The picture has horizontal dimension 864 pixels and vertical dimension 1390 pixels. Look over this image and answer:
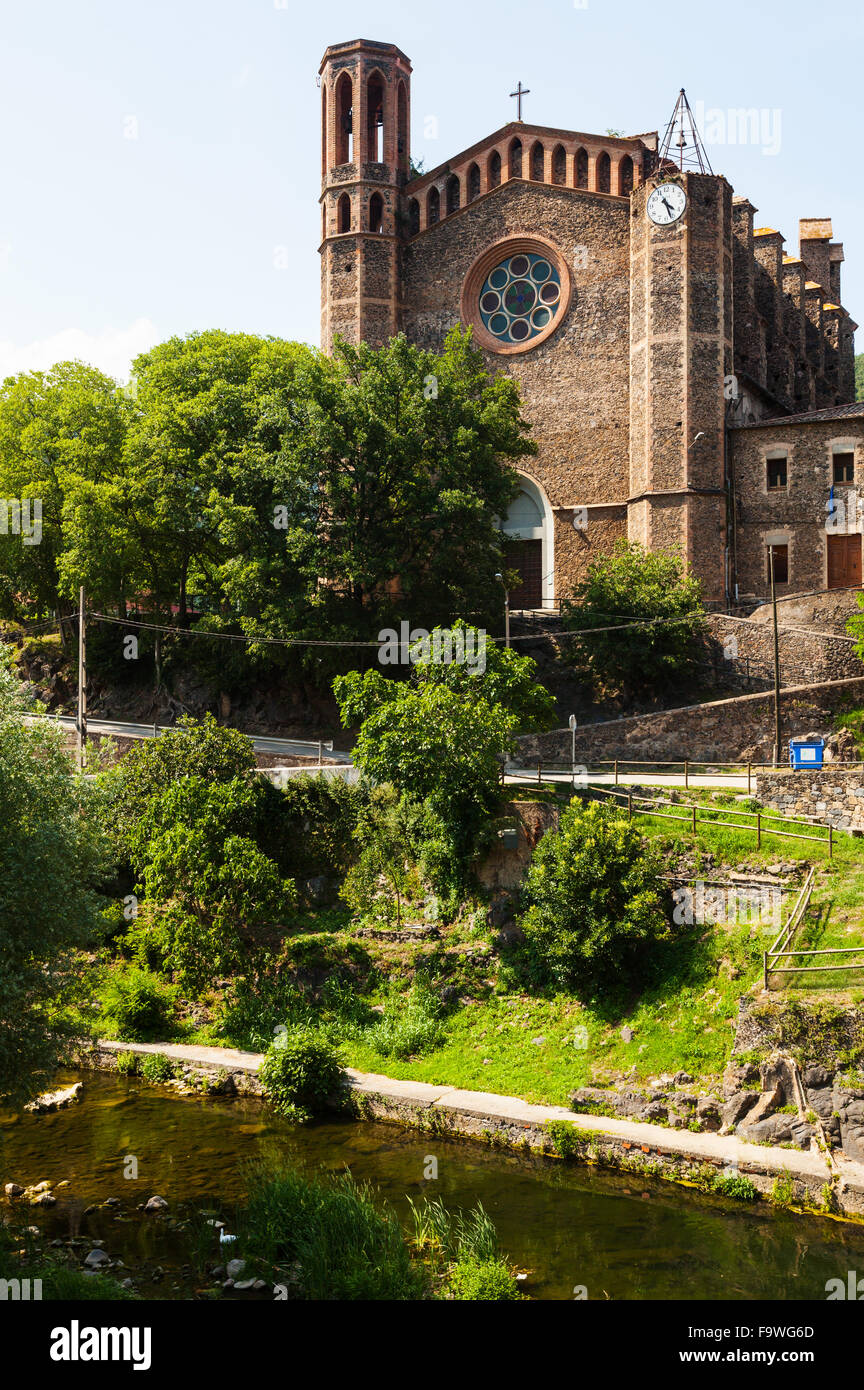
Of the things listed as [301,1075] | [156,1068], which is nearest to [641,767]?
[301,1075]

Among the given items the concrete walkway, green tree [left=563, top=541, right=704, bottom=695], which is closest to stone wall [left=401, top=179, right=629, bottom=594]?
green tree [left=563, top=541, right=704, bottom=695]

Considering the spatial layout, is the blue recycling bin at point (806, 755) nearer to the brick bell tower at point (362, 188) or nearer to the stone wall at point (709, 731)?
the stone wall at point (709, 731)

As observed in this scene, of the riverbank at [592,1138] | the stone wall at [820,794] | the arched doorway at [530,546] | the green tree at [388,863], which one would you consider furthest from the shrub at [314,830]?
the arched doorway at [530,546]

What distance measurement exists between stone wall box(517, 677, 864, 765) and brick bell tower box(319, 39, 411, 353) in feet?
65.2

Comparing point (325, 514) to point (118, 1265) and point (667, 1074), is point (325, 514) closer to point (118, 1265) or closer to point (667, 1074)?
point (667, 1074)

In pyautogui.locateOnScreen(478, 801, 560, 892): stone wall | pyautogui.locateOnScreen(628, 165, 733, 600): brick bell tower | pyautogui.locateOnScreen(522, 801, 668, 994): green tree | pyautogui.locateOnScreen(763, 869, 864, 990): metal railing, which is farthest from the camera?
pyautogui.locateOnScreen(628, 165, 733, 600): brick bell tower

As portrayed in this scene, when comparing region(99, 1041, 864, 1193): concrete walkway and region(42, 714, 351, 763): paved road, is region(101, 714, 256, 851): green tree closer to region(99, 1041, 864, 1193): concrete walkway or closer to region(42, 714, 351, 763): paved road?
region(42, 714, 351, 763): paved road

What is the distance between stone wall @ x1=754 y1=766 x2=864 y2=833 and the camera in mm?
21984

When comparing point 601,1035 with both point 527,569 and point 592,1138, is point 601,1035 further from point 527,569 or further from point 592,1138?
point 527,569

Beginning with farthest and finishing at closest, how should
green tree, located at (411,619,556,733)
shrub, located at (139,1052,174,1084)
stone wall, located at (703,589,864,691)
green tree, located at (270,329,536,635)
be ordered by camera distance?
1. green tree, located at (270,329,536,635)
2. stone wall, located at (703,589,864,691)
3. green tree, located at (411,619,556,733)
4. shrub, located at (139,1052,174,1084)

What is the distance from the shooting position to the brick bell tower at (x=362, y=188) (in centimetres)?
4184

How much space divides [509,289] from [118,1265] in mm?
36329

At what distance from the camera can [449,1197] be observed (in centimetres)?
1582

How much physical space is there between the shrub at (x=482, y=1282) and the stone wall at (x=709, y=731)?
1571cm
